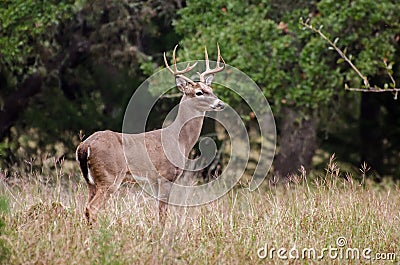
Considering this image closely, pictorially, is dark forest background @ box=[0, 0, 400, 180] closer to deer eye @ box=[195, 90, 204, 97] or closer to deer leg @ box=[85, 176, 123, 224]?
deer eye @ box=[195, 90, 204, 97]

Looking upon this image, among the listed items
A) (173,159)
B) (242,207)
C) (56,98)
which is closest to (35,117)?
(56,98)

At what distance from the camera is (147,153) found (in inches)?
309

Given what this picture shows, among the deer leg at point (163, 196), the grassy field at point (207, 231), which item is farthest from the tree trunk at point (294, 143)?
the grassy field at point (207, 231)

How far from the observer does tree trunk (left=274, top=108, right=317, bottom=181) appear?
579 inches

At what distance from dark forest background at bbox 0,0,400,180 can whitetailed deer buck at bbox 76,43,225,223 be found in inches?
146

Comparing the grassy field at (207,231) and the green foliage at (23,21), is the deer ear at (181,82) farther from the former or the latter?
the green foliage at (23,21)

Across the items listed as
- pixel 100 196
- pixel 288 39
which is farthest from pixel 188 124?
pixel 288 39

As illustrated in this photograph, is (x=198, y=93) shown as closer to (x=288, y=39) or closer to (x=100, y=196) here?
(x=100, y=196)

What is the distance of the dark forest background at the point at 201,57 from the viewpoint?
13125mm

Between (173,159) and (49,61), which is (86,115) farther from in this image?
(173,159)

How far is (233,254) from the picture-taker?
19.0ft

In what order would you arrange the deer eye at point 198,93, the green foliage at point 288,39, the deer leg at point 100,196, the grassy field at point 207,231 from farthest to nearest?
the green foliage at point 288,39
the deer eye at point 198,93
the deer leg at point 100,196
the grassy field at point 207,231

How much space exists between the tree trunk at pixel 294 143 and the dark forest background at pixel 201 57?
20 mm

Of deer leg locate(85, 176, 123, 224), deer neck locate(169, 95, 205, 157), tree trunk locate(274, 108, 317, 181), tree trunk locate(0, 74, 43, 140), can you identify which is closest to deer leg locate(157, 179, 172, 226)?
deer leg locate(85, 176, 123, 224)
